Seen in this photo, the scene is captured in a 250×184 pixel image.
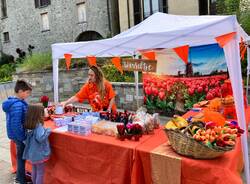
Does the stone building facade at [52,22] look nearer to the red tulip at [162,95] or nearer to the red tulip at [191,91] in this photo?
the red tulip at [162,95]

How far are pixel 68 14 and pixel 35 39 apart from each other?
168 inches

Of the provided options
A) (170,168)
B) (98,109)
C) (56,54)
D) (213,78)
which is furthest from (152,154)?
(213,78)

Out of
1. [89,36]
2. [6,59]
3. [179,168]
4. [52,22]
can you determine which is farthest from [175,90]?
[6,59]

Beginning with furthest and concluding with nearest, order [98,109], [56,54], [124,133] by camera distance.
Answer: [56,54] < [98,109] < [124,133]

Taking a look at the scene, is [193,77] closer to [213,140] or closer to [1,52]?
[213,140]

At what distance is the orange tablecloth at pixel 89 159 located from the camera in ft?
→ 10.1

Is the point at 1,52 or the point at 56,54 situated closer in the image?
the point at 56,54

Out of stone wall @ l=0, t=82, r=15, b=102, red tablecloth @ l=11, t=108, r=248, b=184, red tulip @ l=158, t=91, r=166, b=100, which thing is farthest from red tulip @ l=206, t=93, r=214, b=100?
stone wall @ l=0, t=82, r=15, b=102

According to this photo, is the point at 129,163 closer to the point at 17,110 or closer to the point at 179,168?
the point at 179,168

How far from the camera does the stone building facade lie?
703 inches

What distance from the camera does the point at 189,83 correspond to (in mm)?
7605

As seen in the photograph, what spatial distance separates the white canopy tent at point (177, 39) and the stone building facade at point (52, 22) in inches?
505

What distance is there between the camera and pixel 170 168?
2705 millimetres

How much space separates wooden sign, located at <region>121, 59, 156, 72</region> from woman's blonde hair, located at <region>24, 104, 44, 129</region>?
1.36 m
